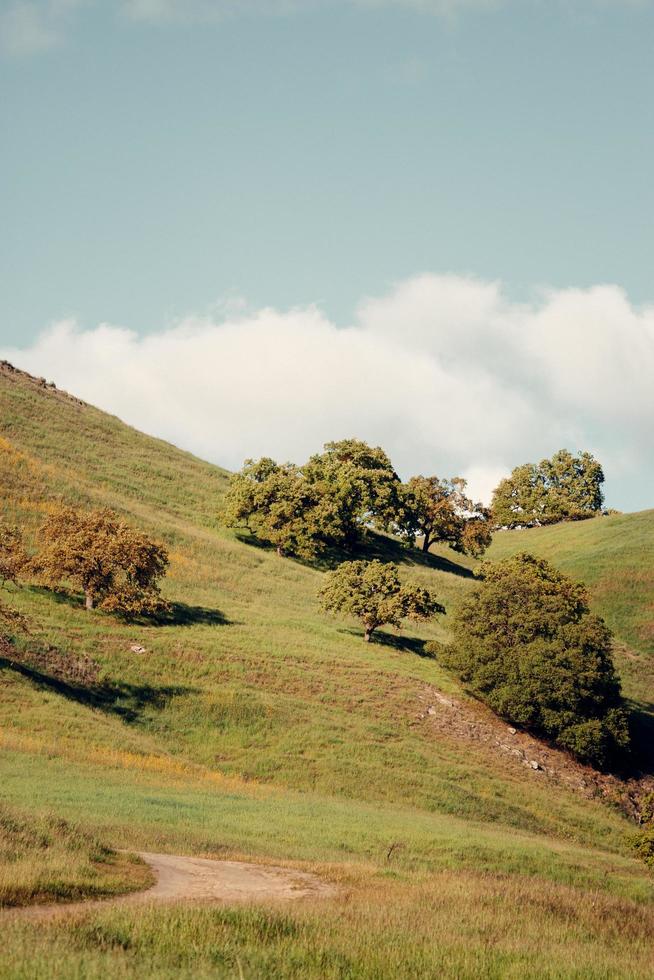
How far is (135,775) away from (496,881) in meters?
17.2

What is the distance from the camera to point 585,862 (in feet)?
101

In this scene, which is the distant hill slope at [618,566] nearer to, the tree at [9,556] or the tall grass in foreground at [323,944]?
the tree at [9,556]

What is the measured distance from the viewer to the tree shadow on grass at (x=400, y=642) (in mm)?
64062

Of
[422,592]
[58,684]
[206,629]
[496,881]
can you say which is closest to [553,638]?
[422,592]

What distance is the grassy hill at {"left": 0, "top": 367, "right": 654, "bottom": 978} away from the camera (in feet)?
40.5

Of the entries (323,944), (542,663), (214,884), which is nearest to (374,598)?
(542,663)

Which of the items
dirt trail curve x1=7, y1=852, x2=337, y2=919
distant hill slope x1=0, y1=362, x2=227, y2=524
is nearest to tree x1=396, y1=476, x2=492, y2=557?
distant hill slope x1=0, y1=362, x2=227, y2=524

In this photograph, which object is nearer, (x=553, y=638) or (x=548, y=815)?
(x=548, y=815)

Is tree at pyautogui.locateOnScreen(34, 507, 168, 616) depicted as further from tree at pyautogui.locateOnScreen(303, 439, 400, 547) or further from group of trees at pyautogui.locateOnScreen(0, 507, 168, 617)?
tree at pyautogui.locateOnScreen(303, 439, 400, 547)

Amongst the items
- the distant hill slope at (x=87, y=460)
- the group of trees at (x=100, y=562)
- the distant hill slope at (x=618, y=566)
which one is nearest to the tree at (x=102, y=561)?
the group of trees at (x=100, y=562)

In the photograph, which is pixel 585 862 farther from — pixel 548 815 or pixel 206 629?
pixel 206 629

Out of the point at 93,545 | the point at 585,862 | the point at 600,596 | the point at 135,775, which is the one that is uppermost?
the point at 600,596

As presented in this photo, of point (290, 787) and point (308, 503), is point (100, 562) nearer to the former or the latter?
point (290, 787)

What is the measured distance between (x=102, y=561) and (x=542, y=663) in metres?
29.0
